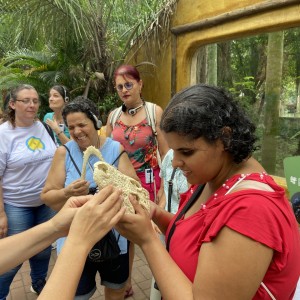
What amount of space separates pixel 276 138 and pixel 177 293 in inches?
166

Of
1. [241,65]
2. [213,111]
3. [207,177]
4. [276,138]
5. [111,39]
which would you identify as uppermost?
[111,39]

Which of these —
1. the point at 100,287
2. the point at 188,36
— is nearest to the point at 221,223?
the point at 100,287

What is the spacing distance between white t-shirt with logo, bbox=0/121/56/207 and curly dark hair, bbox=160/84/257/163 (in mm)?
1896

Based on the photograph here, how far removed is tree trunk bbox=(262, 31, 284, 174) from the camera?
457cm

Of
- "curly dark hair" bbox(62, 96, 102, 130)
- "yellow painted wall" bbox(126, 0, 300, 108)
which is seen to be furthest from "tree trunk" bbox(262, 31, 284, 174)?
"curly dark hair" bbox(62, 96, 102, 130)

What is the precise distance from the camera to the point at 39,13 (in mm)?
5805

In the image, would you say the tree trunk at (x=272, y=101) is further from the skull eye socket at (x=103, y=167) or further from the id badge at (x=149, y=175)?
the skull eye socket at (x=103, y=167)

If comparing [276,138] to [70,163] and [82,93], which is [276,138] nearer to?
[70,163]

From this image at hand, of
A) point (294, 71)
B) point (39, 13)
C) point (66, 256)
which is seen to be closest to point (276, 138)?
point (294, 71)

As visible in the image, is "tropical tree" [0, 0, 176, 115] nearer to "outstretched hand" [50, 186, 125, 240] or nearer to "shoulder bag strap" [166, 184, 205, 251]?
"shoulder bag strap" [166, 184, 205, 251]

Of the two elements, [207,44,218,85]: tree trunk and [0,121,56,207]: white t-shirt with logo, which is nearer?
[0,121,56,207]: white t-shirt with logo

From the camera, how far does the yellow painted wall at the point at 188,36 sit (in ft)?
10.9

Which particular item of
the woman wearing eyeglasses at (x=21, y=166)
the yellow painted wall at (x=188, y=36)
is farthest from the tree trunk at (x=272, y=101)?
the woman wearing eyeglasses at (x=21, y=166)

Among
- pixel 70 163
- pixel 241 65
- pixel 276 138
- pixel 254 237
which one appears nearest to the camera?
pixel 254 237
